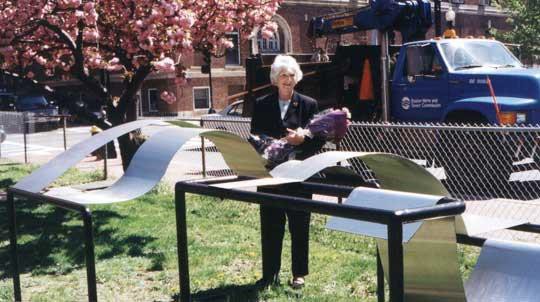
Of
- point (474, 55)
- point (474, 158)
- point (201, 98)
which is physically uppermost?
point (474, 55)

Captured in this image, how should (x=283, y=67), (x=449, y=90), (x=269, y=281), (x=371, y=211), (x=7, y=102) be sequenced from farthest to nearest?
(x=7, y=102), (x=449, y=90), (x=269, y=281), (x=283, y=67), (x=371, y=211)

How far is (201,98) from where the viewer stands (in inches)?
1524

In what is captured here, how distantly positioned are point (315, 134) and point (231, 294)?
143cm

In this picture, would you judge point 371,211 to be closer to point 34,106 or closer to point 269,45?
point 34,106

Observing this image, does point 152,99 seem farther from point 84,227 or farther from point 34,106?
point 84,227

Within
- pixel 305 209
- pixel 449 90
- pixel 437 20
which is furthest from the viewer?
pixel 437 20

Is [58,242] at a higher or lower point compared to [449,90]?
lower

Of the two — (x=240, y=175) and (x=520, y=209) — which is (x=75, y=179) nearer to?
(x=520, y=209)

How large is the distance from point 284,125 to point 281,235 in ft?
2.80

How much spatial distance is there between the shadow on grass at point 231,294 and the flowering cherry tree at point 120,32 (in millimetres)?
4148

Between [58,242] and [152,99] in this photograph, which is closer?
[58,242]

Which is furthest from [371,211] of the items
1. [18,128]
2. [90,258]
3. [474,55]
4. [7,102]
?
[7,102]

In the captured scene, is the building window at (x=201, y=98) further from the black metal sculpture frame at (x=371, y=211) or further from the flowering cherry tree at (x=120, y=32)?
the black metal sculpture frame at (x=371, y=211)

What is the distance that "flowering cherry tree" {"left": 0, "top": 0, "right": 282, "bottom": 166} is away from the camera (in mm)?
8719
